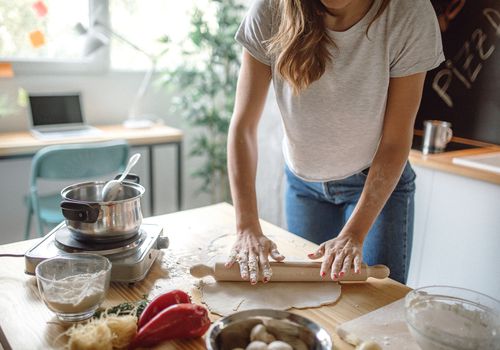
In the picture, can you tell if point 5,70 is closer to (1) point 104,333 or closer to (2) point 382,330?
(1) point 104,333

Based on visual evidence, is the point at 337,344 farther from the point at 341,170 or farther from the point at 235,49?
the point at 235,49

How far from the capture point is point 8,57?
2.54 meters

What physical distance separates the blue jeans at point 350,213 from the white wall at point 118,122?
1390 mm

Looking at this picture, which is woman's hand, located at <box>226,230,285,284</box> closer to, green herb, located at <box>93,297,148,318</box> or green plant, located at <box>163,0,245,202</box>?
green herb, located at <box>93,297,148,318</box>

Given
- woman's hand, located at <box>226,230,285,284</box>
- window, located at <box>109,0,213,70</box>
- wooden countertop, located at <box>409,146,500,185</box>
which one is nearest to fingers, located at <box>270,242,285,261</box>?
woman's hand, located at <box>226,230,285,284</box>

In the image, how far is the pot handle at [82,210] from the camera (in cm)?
91

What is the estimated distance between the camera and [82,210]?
91 cm

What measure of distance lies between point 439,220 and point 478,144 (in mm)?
539

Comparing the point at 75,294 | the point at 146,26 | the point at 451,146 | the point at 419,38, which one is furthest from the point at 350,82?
the point at 146,26

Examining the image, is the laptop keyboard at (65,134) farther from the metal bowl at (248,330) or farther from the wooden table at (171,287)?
the metal bowl at (248,330)

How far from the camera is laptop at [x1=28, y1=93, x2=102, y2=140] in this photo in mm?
2502

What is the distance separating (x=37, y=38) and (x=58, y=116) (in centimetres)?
46

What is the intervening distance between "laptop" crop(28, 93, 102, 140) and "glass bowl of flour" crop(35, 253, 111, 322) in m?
1.70

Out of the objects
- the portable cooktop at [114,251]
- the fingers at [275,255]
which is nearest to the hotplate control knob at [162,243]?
the portable cooktop at [114,251]
